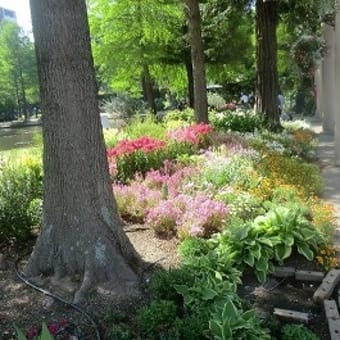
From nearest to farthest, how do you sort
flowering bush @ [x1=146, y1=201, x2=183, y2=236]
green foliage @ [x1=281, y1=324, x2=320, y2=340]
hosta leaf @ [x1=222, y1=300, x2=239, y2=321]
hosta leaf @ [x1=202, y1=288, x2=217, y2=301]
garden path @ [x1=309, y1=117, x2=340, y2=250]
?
hosta leaf @ [x1=222, y1=300, x2=239, y2=321]
green foliage @ [x1=281, y1=324, x2=320, y2=340]
hosta leaf @ [x1=202, y1=288, x2=217, y2=301]
flowering bush @ [x1=146, y1=201, x2=183, y2=236]
garden path @ [x1=309, y1=117, x2=340, y2=250]

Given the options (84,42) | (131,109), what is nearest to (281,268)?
(84,42)

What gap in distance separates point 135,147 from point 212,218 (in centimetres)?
336

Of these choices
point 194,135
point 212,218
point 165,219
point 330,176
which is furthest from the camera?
point 194,135

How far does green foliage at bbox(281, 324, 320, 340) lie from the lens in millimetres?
3464

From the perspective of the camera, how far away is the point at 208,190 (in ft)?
21.8

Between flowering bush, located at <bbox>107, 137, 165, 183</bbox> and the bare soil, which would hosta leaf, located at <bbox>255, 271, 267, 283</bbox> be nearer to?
the bare soil

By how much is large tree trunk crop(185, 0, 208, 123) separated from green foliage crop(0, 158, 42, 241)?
6.52 m

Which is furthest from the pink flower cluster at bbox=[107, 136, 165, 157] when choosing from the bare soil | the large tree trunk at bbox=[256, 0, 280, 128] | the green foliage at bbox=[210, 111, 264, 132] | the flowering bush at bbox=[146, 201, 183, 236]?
the large tree trunk at bbox=[256, 0, 280, 128]

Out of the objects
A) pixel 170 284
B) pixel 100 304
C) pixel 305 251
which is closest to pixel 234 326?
pixel 170 284

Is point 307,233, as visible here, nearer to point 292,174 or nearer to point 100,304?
point 100,304

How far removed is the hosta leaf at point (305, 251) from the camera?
4.86 m

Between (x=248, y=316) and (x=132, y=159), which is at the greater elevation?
(x=132, y=159)

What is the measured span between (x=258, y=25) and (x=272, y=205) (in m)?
9.20

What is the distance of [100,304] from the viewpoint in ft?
13.6
